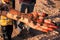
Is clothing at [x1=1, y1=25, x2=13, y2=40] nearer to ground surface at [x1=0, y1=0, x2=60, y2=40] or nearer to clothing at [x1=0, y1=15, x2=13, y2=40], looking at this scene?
clothing at [x1=0, y1=15, x2=13, y2=40]

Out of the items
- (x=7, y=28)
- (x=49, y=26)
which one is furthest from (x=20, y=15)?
(x=7, y=28)

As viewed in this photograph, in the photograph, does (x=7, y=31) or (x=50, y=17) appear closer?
(x=7, y=31)

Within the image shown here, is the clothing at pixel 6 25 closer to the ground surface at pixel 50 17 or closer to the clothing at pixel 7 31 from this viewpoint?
the clothing at pixel 7 31

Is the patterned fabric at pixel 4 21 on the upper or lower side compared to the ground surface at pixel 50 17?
upper

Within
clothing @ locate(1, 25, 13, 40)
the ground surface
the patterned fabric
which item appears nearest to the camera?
the patterned fabric

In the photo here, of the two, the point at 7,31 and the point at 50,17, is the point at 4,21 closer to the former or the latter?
the point at 7,31

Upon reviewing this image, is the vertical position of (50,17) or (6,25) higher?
(6,25)

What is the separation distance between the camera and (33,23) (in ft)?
12.3

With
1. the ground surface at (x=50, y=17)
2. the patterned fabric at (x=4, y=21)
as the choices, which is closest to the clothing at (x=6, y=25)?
the patterned fabric at (x=4, y=21)

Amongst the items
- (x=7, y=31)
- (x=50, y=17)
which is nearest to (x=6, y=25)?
(x=7, y=31)

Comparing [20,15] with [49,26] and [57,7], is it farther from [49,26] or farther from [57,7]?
[57,7]

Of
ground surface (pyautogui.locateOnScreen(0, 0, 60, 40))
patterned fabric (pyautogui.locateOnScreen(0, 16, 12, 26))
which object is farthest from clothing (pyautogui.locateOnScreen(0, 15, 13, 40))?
ground surface (pyautogui.locateOnScreen(0, 0, 60, 40))

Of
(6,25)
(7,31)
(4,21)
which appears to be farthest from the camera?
(7,31)

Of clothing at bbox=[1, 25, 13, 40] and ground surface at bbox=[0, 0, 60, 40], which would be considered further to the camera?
ground surface at bbox=[0, 0, 60, 40]
